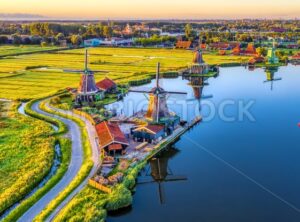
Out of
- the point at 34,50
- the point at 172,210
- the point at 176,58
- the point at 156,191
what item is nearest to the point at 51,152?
the point at 156,191

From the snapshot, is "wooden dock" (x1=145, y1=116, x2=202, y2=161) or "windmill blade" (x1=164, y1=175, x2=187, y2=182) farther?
"wooden dock" (x1=145, y1=116, x2=202, y2=161)

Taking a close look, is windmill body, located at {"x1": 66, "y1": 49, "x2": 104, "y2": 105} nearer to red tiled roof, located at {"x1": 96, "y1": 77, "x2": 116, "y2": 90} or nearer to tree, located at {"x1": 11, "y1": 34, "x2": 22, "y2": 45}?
red tiled roof, located at {"x1": 96, "y1": 77, "x2": 116, "y2": 90}

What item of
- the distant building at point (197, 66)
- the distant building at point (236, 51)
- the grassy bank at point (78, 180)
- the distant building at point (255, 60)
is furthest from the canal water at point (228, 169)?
the distant building at point (236, 51)

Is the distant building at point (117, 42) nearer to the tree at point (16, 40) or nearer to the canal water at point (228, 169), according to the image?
the tree at point (16, 40)

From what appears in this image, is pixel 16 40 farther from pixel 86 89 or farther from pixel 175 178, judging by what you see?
pixel 175 178

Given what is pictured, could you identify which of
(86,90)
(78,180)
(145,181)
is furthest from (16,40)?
(145,181)

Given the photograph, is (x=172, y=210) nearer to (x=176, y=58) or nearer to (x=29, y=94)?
(x=29, y=94)
